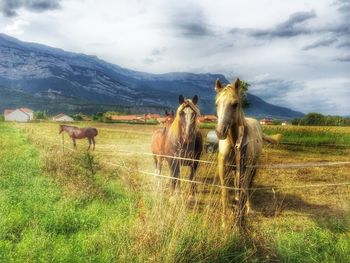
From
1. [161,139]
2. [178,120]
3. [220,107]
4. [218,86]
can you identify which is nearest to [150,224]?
[220,107]

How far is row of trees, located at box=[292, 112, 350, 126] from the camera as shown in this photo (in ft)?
169

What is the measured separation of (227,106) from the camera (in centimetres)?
639

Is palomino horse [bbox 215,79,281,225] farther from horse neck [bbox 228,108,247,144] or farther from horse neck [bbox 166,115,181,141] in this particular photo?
horse neck [bbox 166,115,181,141]

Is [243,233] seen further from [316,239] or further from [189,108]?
[189,108]

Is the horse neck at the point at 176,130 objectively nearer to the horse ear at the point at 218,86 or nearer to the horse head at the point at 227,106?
the horse ear at the point at 218,86

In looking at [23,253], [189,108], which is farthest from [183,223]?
[189,108]

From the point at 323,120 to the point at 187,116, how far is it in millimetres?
47575

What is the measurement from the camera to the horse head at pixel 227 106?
6.23 m

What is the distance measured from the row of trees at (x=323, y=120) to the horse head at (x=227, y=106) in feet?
151

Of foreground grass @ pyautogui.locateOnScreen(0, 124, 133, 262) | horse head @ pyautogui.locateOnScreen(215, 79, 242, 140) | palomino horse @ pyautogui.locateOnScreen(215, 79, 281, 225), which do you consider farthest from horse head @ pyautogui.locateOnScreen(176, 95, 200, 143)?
horse head @ pyautogui.locateOnScreen(215, 79, 242, 140)

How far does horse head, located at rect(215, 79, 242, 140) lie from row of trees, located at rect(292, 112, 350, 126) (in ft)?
151

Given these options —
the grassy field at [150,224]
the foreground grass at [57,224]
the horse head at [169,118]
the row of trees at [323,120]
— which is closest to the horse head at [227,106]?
the grassy field at [150,224]

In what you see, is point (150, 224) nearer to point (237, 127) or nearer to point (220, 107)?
point (220, 107)

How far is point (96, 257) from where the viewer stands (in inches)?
234
